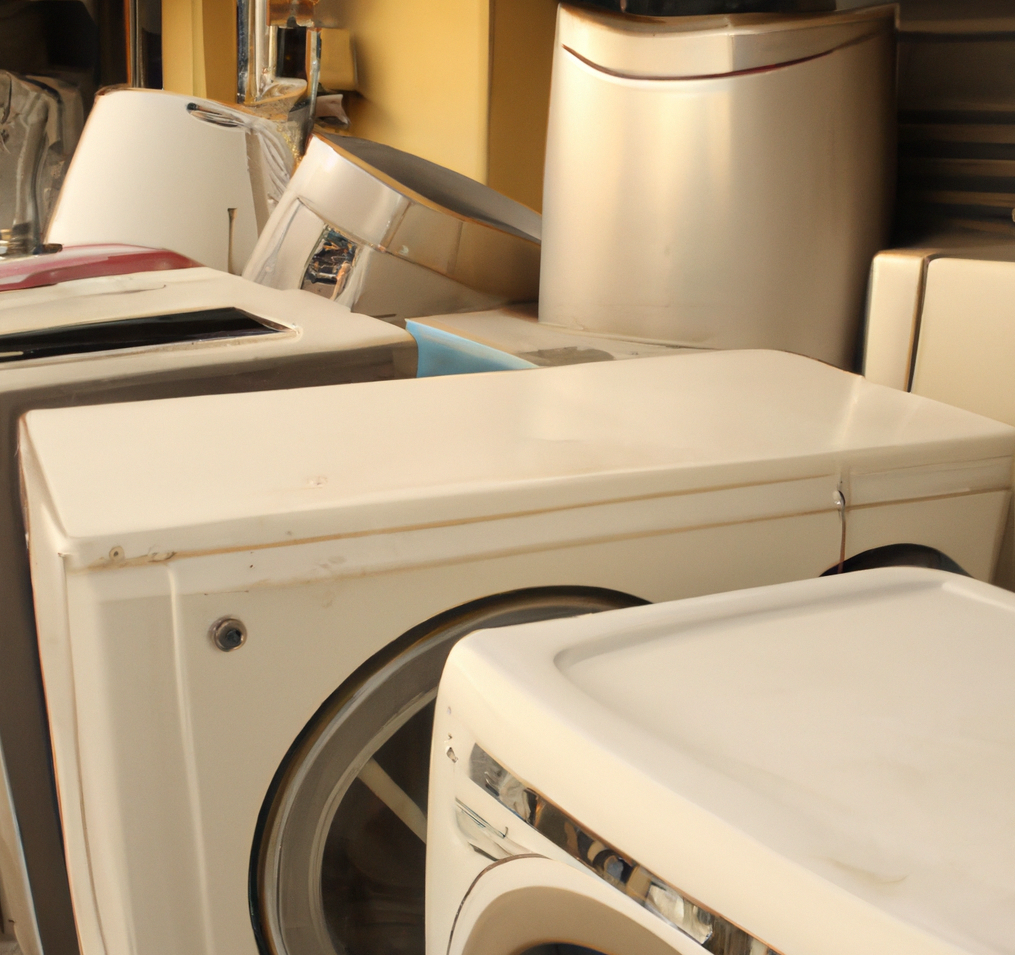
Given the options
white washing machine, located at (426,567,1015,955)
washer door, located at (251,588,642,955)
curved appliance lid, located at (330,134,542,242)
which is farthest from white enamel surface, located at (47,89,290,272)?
white washing machine, located at (426,567,1015,955)

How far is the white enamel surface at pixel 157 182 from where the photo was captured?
1616mm

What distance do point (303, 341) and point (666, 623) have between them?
50cm

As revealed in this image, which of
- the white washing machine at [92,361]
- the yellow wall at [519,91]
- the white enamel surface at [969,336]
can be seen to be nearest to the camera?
the white washing machine at [92,361]

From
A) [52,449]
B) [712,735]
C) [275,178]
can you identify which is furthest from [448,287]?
[712,735]

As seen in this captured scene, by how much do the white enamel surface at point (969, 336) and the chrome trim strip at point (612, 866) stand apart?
64 centimetres

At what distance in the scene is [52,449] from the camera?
2.05 ft

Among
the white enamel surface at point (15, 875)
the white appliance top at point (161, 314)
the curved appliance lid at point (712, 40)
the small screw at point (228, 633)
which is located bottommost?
the white enamel surface at point (15, 875)

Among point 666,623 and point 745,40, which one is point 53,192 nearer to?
point 745,40

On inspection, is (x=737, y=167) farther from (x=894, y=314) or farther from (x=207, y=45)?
(x=207, y=45)

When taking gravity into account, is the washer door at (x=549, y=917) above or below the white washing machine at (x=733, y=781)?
below

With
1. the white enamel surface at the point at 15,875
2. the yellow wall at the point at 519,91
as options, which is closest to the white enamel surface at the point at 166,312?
the white enamel surface at the point at 15,875

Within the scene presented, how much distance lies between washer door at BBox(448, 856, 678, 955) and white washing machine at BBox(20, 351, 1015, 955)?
157 mm

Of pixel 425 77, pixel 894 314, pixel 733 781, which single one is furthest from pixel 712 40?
pixel 425 77

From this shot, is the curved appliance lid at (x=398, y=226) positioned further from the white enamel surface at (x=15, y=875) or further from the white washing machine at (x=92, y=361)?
the white enamel surface at (x=15, y=875)
